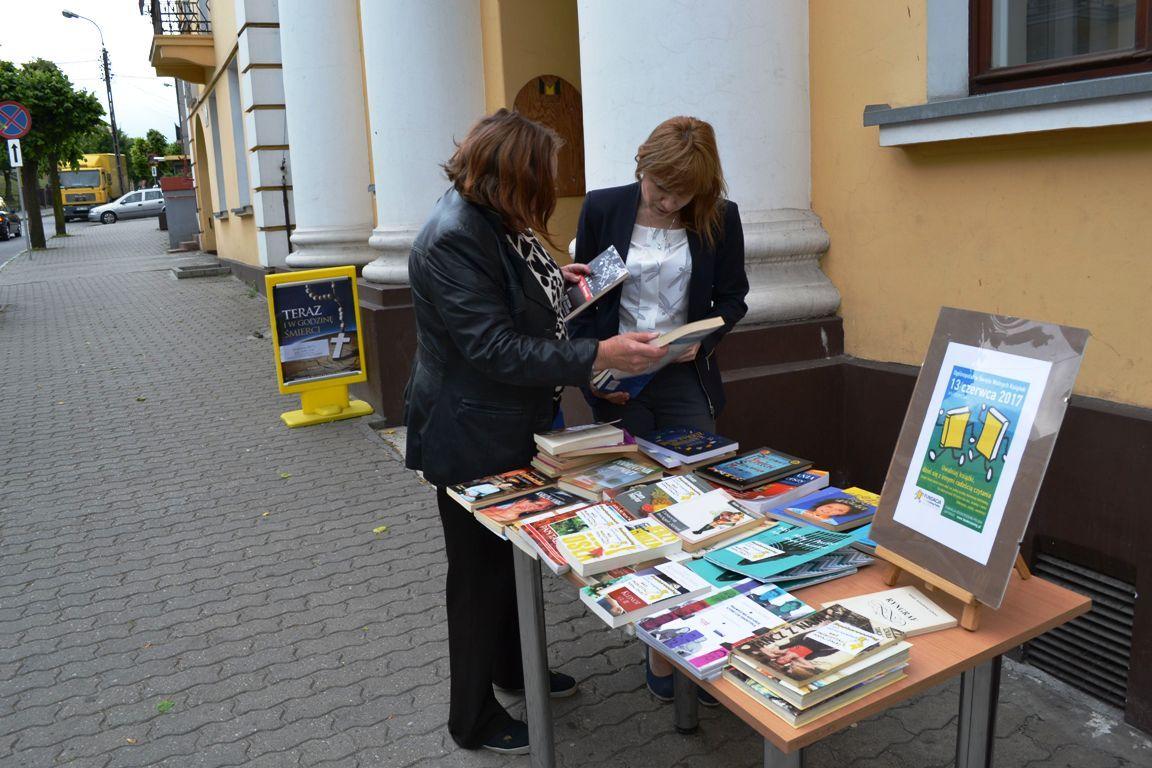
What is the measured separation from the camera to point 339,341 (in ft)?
23.9

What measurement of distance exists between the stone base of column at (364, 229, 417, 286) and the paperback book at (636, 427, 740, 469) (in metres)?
4.32

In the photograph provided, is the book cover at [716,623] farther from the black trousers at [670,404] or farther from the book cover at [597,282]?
the black trousers at [670,404]

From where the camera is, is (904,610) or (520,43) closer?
(904,610)

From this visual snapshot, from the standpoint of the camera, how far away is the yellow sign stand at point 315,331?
7.07 metres

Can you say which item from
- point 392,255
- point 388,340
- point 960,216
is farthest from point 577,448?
point 392,255

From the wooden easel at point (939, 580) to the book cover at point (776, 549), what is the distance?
133 mm

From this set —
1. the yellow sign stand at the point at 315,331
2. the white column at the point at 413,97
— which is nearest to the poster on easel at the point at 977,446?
the white column at the point at 413,97

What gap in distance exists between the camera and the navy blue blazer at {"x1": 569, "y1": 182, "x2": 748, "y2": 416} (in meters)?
3.36

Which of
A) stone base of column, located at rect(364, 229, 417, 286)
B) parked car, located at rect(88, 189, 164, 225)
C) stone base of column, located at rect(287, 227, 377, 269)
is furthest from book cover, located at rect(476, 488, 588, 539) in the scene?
parked car, located at rect(88, 189, 164, 225)

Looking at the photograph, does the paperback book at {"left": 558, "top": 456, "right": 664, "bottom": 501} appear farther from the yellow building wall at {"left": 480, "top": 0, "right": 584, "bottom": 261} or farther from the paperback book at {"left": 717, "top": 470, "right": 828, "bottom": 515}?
the yellow building wall at {"left": 480, "top": 0, "right": 584, "bottom": 261}

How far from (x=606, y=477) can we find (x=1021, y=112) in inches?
75.5

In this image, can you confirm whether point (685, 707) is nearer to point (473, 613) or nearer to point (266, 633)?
point (473, 613)

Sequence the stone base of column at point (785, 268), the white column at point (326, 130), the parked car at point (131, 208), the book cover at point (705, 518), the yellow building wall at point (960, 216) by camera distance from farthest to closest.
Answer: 1. the parked car at point (131, 208)
2. the white column at point (326, 130)
3. the stone base of column at point (785, 268)
4. the yellow building wall at point (960, 216)
5. the book cover at point (705, 518)

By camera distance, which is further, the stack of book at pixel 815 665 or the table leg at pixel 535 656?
the table leg at pixel 535 656
